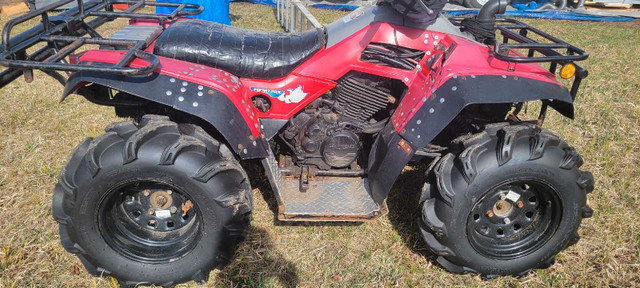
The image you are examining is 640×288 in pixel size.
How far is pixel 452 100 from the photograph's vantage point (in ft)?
7.76

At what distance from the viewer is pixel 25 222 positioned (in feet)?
9.91

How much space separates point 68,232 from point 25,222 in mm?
941

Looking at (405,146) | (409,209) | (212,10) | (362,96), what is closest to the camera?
(405,146)

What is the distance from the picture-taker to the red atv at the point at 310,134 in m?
2.29

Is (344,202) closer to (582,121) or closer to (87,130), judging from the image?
(87,130)

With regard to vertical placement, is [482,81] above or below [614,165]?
above

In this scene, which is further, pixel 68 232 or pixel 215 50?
pixel 215 50

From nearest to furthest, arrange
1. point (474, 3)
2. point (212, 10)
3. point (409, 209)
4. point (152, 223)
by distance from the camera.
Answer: point (152, 223) → point (409, 209) → point (212, 10) → point (474, 3)

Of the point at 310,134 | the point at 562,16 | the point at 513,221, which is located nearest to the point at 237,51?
the point at 310,134

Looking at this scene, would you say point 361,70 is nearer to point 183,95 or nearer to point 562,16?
point 183,95

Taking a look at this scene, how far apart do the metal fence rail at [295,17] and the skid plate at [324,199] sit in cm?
381

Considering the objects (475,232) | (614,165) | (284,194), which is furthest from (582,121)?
(284,194)

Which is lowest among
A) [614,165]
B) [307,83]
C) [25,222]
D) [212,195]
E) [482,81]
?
[25,222]

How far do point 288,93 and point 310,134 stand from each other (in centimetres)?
33
